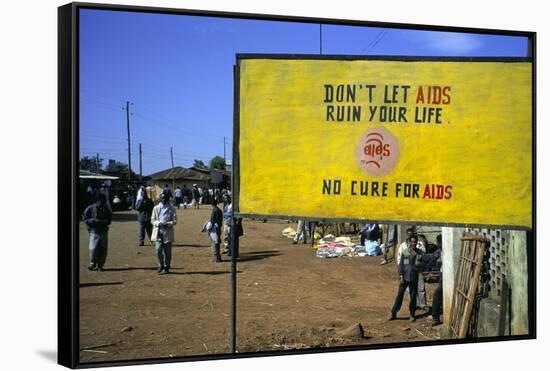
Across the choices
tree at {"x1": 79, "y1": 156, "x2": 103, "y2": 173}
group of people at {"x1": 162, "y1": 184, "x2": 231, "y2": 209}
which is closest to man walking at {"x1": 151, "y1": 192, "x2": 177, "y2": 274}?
group of people at {"x1": 162, "y1": 184, "x2": 231, "y2": 209}

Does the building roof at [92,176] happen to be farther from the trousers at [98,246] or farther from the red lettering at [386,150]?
the red lettering at [386,150]

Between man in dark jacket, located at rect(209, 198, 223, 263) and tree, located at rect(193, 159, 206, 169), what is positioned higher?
tree, located at rect(193, 159, 206, 169)

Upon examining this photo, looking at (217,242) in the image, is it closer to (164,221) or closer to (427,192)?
(164,221)

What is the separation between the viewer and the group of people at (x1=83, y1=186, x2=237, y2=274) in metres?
8.88

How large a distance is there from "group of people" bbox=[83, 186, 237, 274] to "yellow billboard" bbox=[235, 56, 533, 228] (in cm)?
169

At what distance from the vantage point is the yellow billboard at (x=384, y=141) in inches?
257

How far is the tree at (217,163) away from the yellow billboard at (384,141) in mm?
4060

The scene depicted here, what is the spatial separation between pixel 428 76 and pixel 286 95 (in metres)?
1.47

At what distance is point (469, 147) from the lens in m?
6.78

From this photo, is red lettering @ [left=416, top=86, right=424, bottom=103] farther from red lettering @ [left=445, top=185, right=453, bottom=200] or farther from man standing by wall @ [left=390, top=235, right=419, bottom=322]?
man standing by wall @ [left=390, top=235, right=419, bottom=322]

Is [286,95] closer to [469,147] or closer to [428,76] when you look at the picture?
[428,76]

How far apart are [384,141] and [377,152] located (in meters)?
0.13

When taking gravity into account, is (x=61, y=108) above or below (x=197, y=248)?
above

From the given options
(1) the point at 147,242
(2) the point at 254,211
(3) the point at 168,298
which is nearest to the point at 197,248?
(1) the point at 147,242
